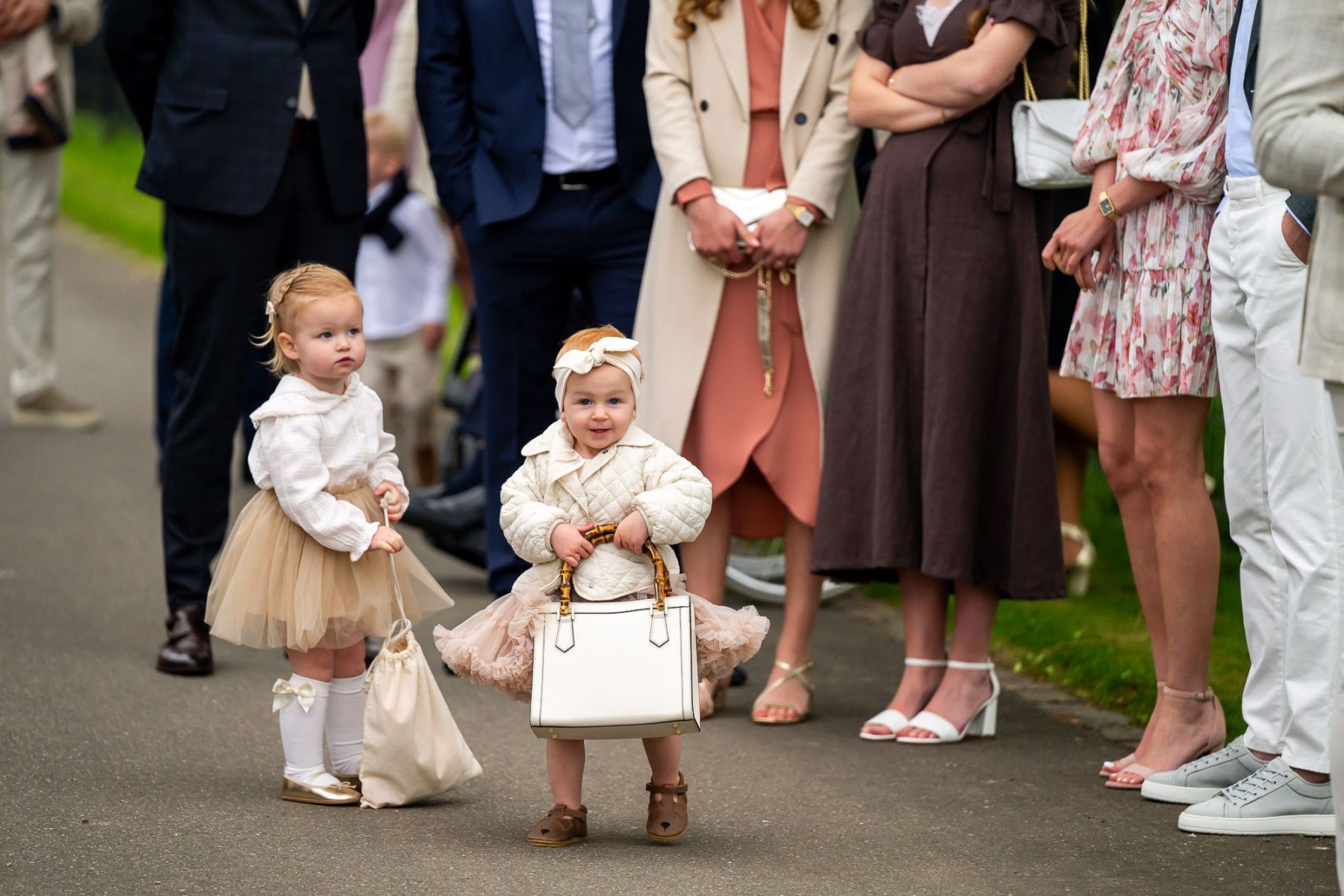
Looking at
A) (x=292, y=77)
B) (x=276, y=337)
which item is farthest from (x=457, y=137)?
(x=276, y=337)

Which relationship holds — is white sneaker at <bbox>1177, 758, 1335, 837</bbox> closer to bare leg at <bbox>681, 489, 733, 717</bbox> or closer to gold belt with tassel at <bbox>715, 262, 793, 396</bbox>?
bare leg at <bbox>681, 489, 733, 717</bbox>

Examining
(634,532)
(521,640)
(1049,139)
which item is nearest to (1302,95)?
(634,532)

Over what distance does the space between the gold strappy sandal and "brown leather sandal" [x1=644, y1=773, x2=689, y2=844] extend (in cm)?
131

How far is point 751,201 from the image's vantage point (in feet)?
17.9

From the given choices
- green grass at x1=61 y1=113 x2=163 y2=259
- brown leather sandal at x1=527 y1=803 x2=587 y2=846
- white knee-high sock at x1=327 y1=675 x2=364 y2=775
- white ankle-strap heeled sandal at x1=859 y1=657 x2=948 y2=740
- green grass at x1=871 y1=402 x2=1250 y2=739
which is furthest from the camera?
green grass at x1=61 y1=113 x2=163 y2=259

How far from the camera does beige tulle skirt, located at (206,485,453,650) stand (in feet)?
14.6

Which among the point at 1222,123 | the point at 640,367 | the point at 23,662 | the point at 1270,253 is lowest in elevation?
the point at 23,662

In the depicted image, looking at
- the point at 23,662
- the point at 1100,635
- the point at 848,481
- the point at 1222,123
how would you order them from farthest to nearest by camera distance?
the point at 1100,635 → the point at 23,662 → the point at 848,481 → the point at 1222,123

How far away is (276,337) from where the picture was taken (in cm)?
453

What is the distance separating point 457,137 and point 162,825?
2.62 m

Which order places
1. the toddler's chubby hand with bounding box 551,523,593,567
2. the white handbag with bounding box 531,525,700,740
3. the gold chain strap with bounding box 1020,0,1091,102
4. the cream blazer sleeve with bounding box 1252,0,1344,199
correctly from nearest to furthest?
the cream blazer sleeve with bounding box 1252,0,1344,199 → the white handbag with bounding box 531,525,700,740 → the toddler's chubby hand with bounding box 551,523,593,567 → the gold chain strap with bounding box 1020,0,1091,102

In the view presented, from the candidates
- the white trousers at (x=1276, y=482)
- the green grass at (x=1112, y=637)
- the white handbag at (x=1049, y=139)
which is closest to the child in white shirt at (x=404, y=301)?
the green grass at (x=1112, y=637)

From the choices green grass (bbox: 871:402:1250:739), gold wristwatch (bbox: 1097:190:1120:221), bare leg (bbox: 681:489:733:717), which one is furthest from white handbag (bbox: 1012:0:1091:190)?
green grass (bbox: 871:402:1250:739)

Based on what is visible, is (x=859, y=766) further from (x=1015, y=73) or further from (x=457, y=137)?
(x=457, y=137)
